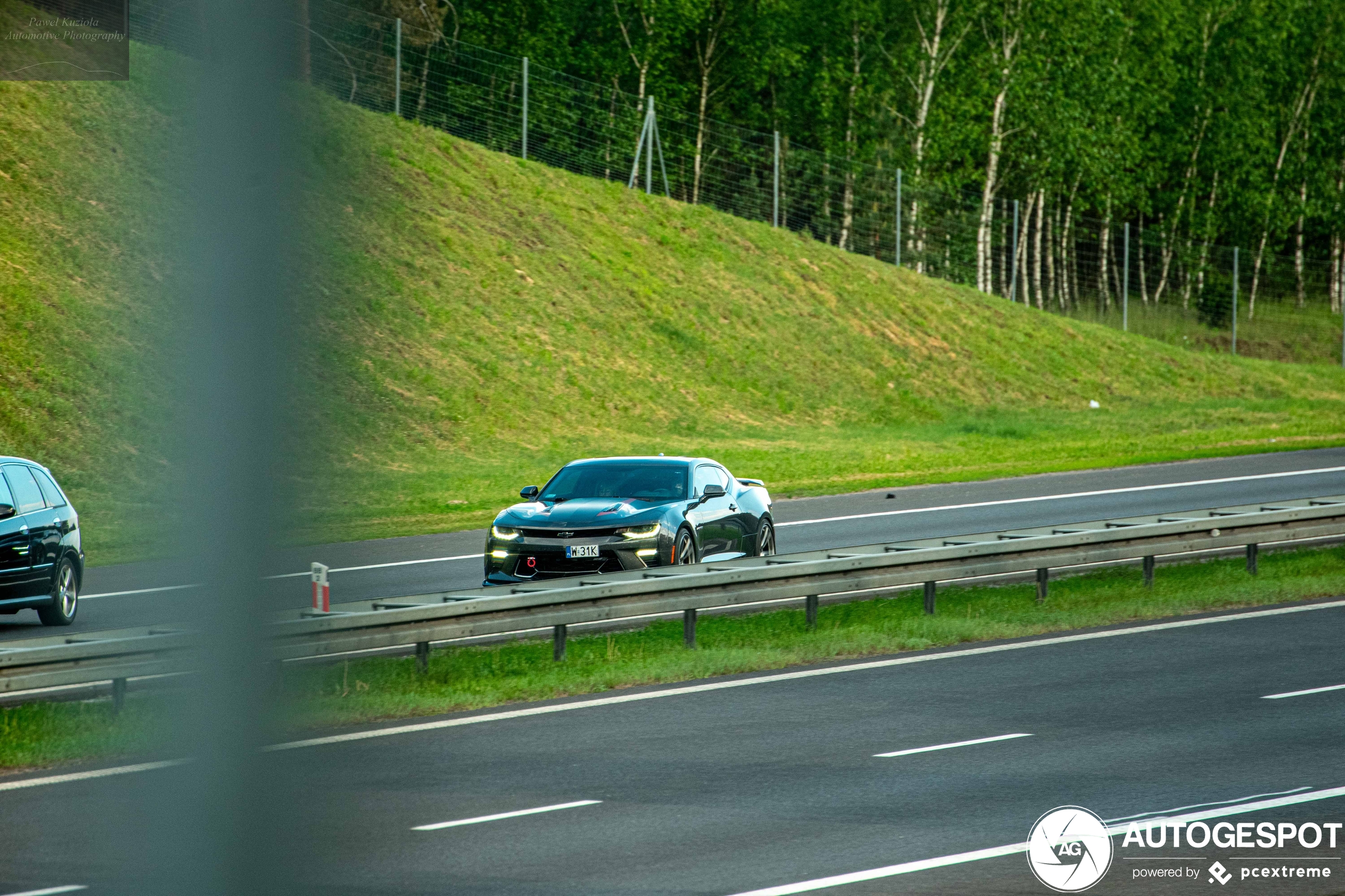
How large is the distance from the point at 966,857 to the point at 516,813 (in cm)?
221

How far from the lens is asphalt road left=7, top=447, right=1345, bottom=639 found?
16094 millimetres

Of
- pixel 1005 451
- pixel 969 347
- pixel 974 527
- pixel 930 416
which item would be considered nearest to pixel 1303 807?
pixel 974 527

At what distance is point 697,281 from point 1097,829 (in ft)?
113

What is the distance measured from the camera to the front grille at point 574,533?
48.1ft

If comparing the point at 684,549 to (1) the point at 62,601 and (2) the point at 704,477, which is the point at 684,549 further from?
(1) the point at 62,601

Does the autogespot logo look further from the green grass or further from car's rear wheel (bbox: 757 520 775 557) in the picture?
car's rear wheel (bbox: 757 520 775 557)

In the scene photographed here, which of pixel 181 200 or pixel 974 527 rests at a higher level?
pixel 181 200

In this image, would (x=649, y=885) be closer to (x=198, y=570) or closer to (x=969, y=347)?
(x=198, y=570)

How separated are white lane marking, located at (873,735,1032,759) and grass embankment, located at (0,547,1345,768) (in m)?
2.71

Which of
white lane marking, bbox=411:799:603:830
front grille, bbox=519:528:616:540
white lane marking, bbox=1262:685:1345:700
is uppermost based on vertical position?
front grille, bbox=519:528:616:540

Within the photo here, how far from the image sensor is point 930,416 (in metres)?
40.2

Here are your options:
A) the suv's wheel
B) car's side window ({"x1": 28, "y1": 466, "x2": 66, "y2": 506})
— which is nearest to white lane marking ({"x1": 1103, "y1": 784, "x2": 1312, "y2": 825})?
the suv's wheel

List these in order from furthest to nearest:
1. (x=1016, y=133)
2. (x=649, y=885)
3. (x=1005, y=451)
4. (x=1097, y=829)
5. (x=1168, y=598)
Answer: (x=1016, y=133)
(x=1005, y=451)
(x=1168, y=598)
(x=1097, y=829)
(x=649, y=885)

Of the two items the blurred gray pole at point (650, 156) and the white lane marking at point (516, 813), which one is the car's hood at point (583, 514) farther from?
the blurred gray pole at point (650, 156)
